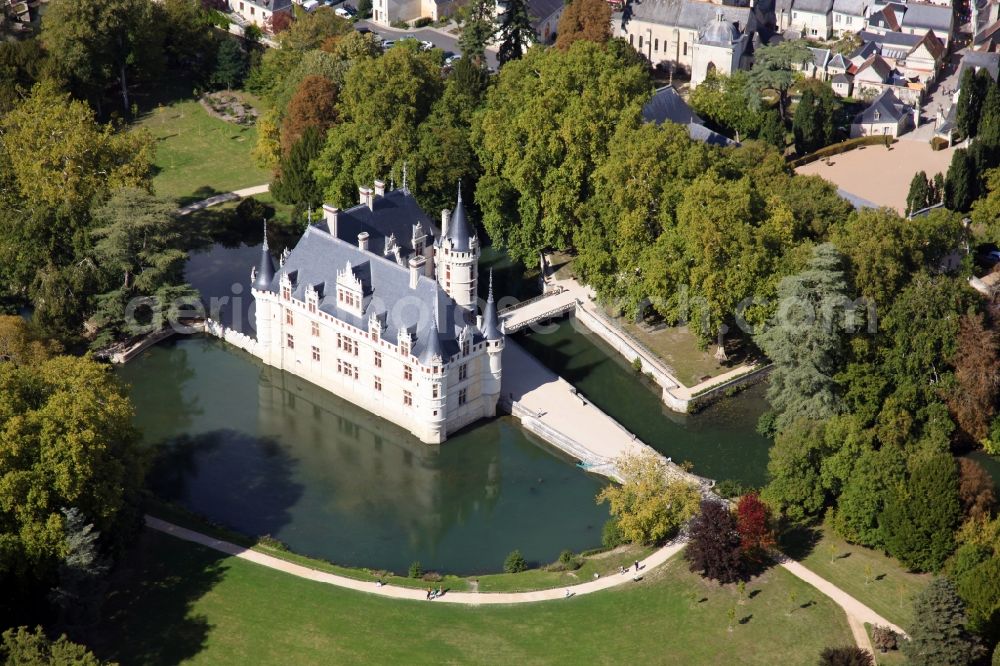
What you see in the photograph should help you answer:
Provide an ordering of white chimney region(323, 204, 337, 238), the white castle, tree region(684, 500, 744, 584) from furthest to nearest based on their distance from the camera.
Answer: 1. white chimney region(323, 204, 337, 238)
2. the white castle
3. tree region(684, 500, 744, 584)

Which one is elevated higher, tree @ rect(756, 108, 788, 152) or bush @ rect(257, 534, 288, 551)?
tree @ rect(756, 108, 788, 152)

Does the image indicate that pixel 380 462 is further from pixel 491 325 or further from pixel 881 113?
pixel 881 113

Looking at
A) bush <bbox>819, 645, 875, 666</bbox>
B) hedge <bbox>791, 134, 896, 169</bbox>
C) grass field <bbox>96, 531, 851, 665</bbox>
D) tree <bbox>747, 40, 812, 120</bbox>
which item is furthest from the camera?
tree <bbox>747, 40, 812, 120</bbox>

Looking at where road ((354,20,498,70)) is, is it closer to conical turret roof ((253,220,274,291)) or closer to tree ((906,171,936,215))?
tree ((906,171,936,215))

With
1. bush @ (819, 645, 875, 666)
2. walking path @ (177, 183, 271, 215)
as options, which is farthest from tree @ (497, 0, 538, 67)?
bush @ (819, 645, 875, 666)

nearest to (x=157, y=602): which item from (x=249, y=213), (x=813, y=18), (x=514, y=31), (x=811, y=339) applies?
(x=811, y=339)

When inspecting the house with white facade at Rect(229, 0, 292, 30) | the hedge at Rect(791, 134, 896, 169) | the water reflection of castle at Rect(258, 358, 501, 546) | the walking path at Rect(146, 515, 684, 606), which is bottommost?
the water reflection of castle at Rect(258, 358, 501, 546)
